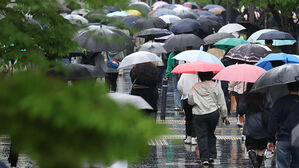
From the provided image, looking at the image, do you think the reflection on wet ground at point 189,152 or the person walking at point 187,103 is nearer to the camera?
the reflection on wet ground at point 189,152

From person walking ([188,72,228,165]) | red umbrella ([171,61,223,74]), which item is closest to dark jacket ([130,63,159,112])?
red umbrella ([171,61,223,74])

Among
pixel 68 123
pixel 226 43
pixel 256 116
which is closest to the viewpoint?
pixel 68 123

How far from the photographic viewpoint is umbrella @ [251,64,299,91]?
27.6ft

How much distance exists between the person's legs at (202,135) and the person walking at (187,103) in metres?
1.87

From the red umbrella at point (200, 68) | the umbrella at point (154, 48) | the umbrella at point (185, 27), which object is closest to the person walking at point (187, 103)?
the red umbrella at point (200, 68)

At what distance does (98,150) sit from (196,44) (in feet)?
43.1

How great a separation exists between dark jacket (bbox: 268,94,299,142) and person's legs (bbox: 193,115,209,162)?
91.5 inches

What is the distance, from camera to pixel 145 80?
454 inches

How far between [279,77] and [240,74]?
1.74 meters

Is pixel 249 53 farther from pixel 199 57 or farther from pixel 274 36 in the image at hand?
pixel 274 36

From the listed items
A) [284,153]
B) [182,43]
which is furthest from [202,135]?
[182,43]

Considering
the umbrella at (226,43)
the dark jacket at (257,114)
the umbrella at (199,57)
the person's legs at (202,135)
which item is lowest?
the person's legs at (202,135)

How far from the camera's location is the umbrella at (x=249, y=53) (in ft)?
43.4

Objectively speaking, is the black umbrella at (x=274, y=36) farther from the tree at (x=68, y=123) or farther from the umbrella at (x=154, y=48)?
the tree at (x=68, y=123)
